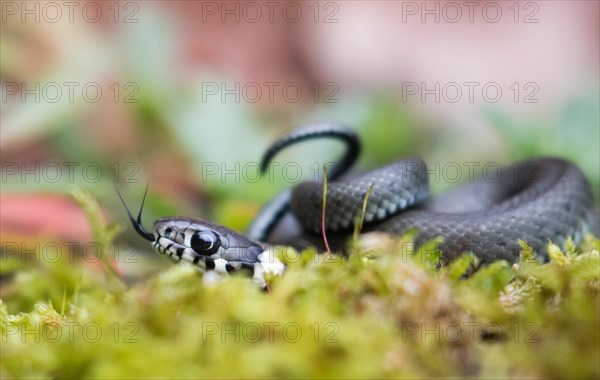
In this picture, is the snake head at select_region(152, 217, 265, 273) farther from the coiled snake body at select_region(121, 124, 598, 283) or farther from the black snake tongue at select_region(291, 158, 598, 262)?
the black snake tongue at select_region(291, 158, 598, 262)

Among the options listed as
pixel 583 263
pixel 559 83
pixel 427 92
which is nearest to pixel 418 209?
pixel 583 263

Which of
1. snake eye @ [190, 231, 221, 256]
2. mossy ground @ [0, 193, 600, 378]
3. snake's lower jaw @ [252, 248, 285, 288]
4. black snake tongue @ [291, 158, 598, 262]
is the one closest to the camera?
mossy ground @ [0, 193, 600, 378]

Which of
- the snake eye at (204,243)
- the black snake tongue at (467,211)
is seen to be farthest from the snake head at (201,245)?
the black snake tongue at (467,211)

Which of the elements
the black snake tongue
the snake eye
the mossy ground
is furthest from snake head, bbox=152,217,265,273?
the mossy ground

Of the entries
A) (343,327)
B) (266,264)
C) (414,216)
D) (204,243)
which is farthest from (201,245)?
(343,327)

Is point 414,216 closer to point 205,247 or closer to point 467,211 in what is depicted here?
point 467,211

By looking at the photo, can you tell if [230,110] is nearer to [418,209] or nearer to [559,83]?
[418,209]

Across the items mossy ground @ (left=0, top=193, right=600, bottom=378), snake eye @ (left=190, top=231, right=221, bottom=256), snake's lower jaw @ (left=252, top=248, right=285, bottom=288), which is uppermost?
mossy ground @ (left=0, top=193, right=600, bottom=378)
